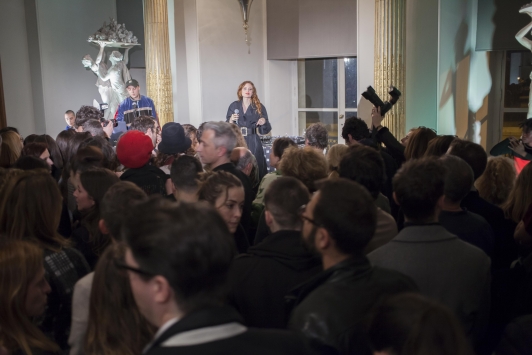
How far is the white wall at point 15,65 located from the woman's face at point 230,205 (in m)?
8.04

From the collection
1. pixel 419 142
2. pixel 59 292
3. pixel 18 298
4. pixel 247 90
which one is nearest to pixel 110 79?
pixel 247 90

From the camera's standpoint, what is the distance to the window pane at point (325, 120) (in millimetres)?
9906

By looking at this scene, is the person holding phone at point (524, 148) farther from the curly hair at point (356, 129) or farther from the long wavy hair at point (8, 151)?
the long wavy hair at point (8, 151)

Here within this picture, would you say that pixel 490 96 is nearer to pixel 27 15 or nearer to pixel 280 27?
pixel 280 27

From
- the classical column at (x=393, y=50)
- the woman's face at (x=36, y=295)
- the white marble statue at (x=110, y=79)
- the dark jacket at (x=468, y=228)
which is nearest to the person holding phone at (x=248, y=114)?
the classical column at (x=393, y=50)

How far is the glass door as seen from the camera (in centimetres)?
966

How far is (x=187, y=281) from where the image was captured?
1153mm

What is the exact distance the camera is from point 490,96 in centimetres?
834

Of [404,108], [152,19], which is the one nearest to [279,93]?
[152,19]

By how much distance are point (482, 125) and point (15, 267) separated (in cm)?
774

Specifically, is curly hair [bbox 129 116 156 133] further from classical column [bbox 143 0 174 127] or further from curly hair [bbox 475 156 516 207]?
classical column [bbox 143 0 174 127]

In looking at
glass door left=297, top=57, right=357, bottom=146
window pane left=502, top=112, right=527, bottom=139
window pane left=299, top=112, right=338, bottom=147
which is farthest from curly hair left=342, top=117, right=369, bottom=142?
window pane left=299, top=112, right=338, bottom=147

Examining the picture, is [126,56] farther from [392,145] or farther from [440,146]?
[440,146]

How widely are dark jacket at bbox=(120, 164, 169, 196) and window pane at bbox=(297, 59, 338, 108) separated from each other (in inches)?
265
